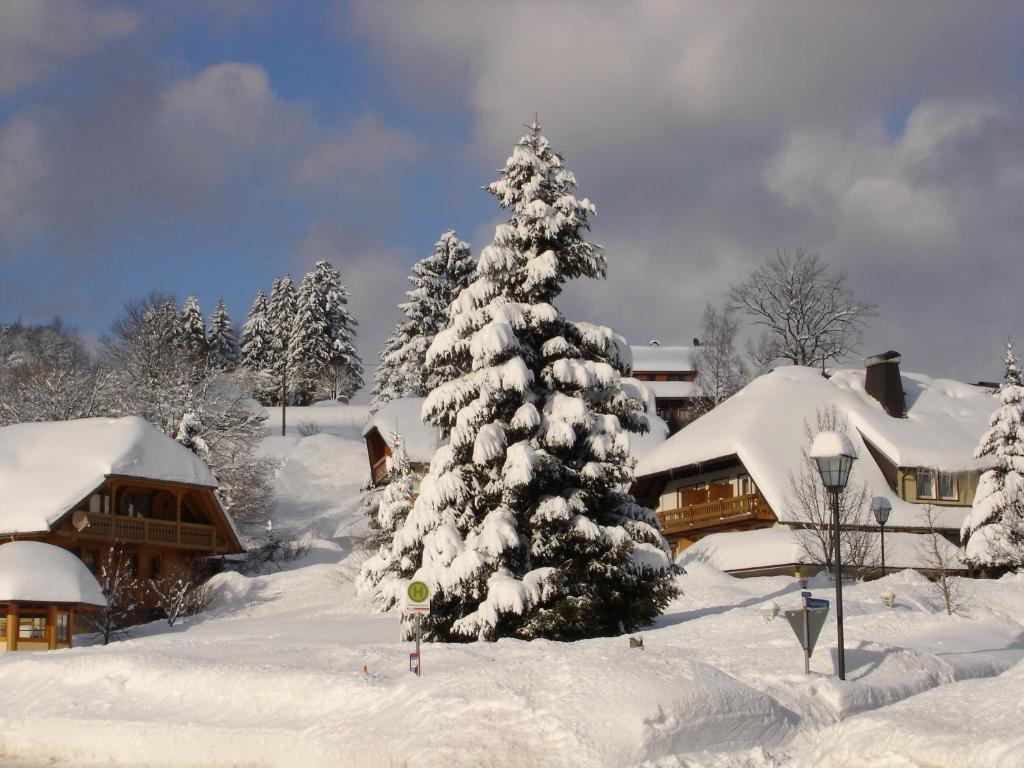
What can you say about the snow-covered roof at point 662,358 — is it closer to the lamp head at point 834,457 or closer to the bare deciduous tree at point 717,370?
the bare deciduous tree at point 717,370

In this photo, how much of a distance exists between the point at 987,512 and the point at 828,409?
10.3 metres

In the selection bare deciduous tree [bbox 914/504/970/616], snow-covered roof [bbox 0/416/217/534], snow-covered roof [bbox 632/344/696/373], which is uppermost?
snow-covered roof [bbox 632/344/696/373]

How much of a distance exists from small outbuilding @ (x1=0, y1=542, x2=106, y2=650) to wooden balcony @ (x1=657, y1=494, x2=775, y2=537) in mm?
19038

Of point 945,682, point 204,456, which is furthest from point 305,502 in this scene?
point 945,682

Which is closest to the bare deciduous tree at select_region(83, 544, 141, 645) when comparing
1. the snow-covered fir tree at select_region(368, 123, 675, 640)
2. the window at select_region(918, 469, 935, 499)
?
the snow-covered fir tree at select_region(368, 123, 675, 640)

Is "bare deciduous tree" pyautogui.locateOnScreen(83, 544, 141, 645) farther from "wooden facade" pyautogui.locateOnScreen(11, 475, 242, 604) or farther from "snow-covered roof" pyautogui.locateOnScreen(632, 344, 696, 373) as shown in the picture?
"snow-covered roof" pyautogui.locateOnScreen(632, 344, 696, 373)

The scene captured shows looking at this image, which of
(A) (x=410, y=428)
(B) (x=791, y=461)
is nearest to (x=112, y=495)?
(A) (x=410, y=428)

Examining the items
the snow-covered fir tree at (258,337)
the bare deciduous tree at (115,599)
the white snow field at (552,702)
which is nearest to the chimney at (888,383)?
the white snow field at (552,702)

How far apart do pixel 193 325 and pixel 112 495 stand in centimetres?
6218

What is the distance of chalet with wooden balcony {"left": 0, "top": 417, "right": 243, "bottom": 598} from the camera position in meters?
40.0

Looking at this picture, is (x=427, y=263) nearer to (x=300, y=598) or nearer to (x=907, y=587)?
(x=300, y=598)

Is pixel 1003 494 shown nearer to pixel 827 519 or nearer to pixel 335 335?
pixel 827 519

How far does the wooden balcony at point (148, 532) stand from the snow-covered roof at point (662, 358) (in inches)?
1951

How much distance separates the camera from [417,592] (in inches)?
733
